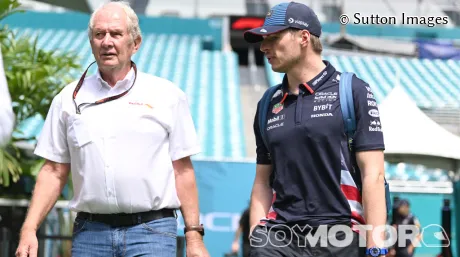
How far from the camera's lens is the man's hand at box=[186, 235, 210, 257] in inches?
146

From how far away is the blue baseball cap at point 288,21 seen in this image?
12.0 ft

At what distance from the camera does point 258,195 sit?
12.3 feet

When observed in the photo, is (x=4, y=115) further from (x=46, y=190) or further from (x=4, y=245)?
(x=4, y=245)

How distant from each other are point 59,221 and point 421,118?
3915 mm

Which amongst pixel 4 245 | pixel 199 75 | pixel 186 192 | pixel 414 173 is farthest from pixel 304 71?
pixel 199 75

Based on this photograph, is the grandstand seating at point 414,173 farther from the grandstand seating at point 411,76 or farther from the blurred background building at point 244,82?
the grandstand seating at point 411,76

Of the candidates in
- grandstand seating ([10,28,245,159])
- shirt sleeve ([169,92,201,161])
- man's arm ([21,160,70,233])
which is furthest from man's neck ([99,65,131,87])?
grandstand seating ([10,28,245,159])

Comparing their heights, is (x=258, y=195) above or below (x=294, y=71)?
below

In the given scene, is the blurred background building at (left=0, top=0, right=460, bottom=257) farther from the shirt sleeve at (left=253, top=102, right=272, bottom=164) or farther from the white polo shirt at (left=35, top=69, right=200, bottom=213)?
the shirt sleeve at (left=253, top=102, right=272, bottom=164)

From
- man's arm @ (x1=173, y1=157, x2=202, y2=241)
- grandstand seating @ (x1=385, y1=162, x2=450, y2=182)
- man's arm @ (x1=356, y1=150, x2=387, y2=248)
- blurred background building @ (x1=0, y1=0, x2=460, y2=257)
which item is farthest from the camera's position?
grandstand seating @ (x1=385, y1=162, x2=450, y2=182)

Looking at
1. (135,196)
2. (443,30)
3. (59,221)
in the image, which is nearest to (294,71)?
(135,196)

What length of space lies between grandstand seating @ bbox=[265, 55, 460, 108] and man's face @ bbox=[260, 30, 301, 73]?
55.6 ft

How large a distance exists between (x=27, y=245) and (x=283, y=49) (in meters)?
1.33

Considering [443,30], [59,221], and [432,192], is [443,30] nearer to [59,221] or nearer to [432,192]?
[432,192]
